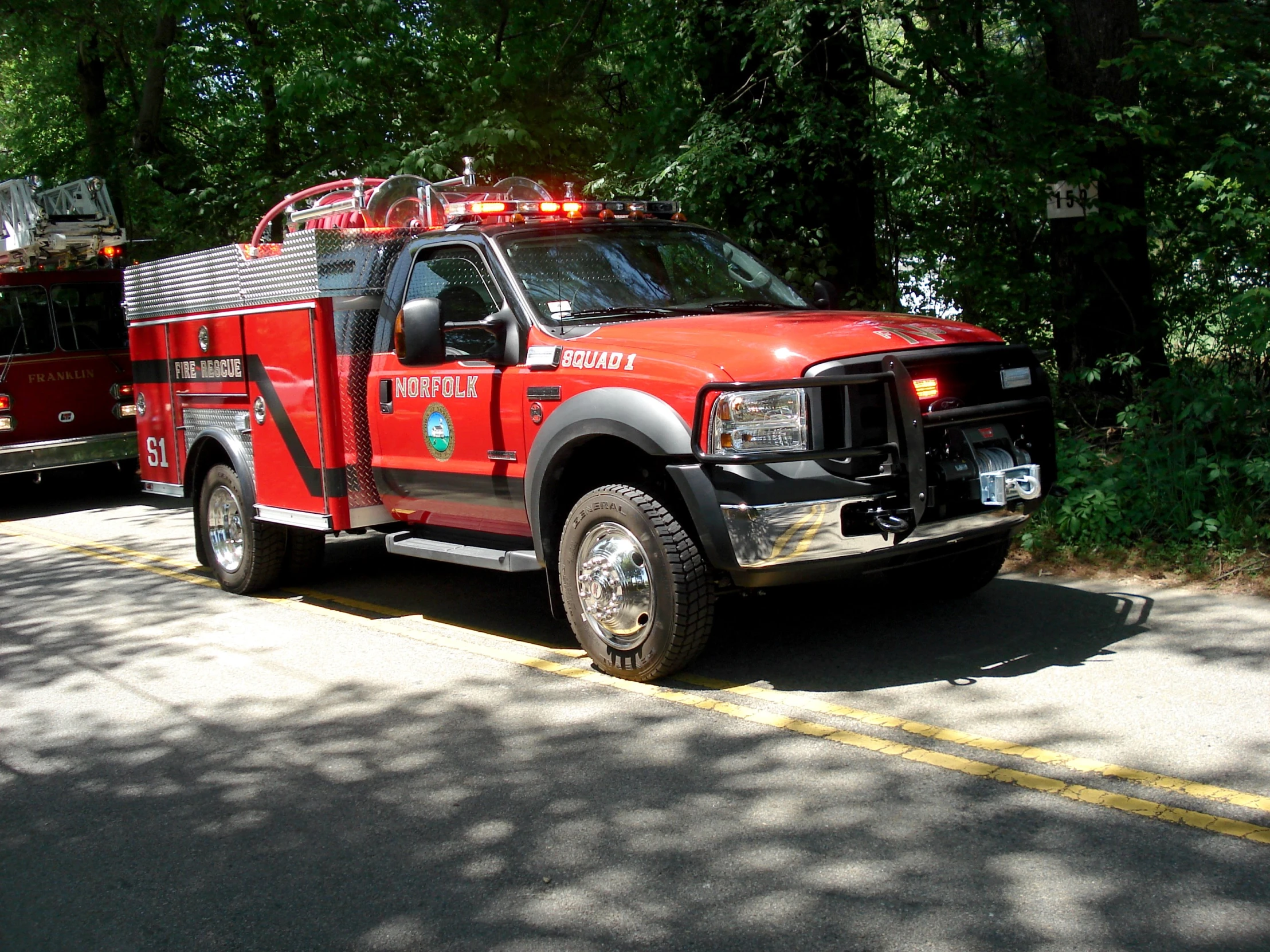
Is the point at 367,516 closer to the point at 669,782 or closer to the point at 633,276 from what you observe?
the point at 633,276

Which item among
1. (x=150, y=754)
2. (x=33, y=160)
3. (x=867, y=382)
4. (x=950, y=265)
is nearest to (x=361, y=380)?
(x=150, y=754)

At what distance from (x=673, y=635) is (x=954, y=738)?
1.30m

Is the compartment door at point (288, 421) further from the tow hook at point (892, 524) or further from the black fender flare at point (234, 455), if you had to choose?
the tow hook at point (892, 524)

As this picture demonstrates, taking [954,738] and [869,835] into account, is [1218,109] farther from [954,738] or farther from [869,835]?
[869,835]

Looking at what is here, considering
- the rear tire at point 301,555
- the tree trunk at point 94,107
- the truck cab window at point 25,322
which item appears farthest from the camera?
the tree trunk at point 94,107

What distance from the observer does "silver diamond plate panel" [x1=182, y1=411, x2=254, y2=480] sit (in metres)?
8.20

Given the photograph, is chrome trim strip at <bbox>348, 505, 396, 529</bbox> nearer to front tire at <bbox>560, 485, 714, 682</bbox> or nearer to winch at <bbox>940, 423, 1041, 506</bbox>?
front tire at <bbox>560, 485, 714, 682</bbox>

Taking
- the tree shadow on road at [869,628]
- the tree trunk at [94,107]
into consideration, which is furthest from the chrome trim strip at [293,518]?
the tree trunk at [94,107]

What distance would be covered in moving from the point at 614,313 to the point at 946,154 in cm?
427

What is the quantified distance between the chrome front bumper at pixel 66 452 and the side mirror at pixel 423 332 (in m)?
8.79

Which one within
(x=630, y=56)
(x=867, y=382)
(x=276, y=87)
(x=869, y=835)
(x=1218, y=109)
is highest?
(x=276, y=87)

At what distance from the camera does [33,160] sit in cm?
2280

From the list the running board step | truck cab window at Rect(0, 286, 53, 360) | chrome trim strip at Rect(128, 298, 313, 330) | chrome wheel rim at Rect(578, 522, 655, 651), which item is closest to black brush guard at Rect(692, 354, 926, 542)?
chrome wheel rim at Rect(578, 522, 655, 651)

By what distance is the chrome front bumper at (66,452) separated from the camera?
1332cm
